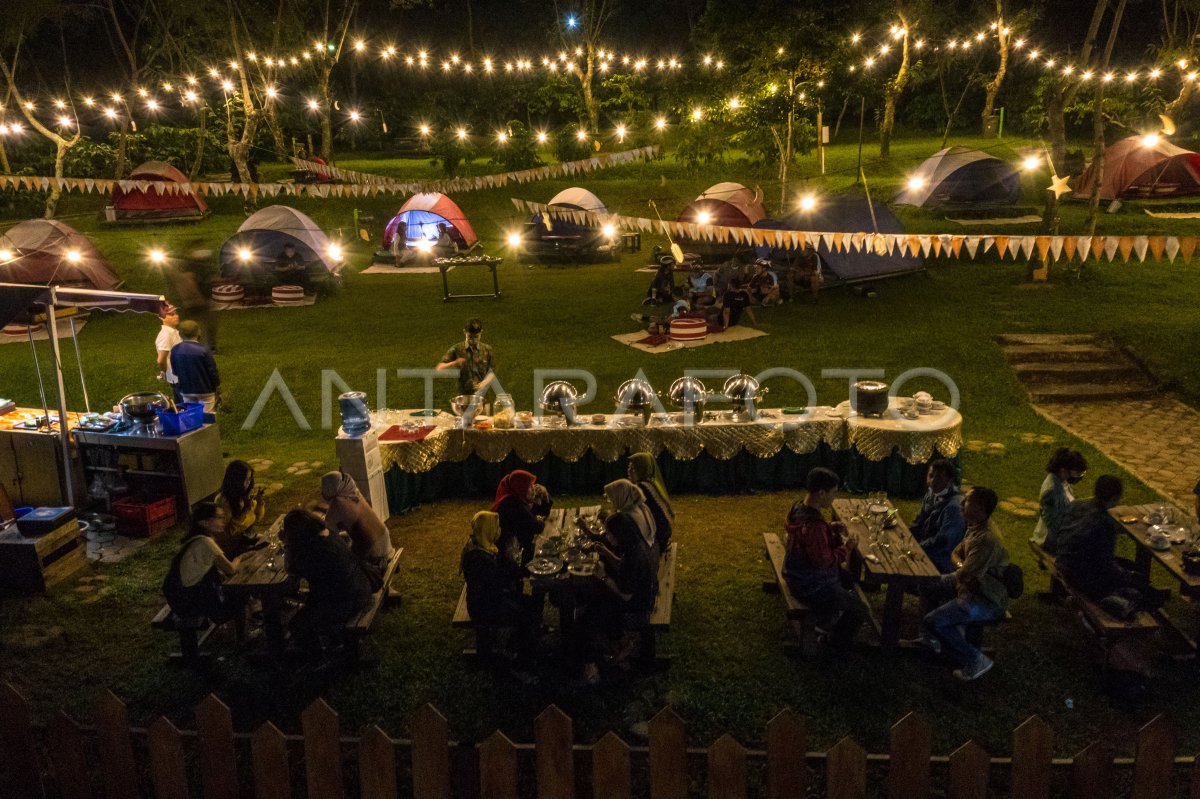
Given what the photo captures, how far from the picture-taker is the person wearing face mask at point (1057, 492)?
6.73 m

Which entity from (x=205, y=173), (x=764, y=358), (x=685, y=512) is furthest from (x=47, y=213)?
(x=685, y=512)

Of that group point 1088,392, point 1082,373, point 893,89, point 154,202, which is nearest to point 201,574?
point 1088,392

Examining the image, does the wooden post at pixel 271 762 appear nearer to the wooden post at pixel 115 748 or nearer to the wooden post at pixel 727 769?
the wooden post at pixel 115 748

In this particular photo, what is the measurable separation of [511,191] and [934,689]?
28.1 meters

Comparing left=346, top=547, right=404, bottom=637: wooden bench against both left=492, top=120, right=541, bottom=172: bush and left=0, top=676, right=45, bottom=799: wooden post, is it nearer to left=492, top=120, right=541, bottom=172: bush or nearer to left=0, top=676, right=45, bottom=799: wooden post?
left=0, top=676, right=45, bottom=799: wooden post

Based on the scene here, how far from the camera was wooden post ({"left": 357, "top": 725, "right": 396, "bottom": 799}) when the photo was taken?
3.99 meters

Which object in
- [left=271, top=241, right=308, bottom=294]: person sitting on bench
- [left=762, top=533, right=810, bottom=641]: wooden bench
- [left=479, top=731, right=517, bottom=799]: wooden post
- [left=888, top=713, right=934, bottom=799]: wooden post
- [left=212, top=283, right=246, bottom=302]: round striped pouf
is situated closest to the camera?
[left=888, top=713, right=934, bottom=799]: wooden post

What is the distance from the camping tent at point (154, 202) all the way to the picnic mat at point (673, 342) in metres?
20.0

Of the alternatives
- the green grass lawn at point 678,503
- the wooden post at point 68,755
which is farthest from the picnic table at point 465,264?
the wooden post at point 68,755

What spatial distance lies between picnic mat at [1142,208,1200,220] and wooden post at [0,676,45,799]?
25.8m

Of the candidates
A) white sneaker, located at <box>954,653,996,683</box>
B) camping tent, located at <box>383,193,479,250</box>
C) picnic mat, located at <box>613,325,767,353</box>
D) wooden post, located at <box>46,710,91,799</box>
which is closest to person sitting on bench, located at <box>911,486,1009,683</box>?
white sneaker, located at <box>954,653,996,683</box>

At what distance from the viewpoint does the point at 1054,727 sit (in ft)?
18.4

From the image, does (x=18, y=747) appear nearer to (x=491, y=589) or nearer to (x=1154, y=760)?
(x=491, y=589)

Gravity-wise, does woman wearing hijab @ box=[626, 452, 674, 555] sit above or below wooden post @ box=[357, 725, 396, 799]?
above
